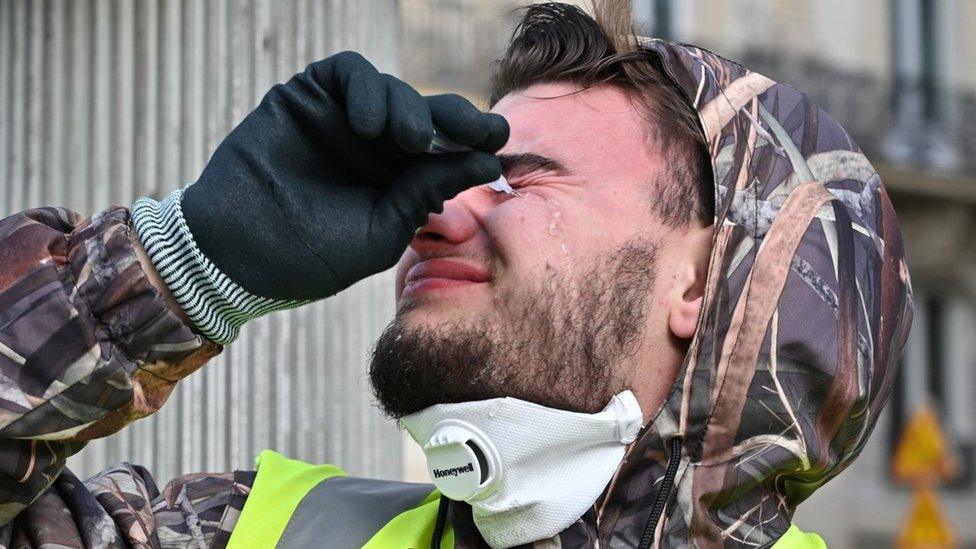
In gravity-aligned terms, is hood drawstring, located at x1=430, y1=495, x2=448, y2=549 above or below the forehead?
below

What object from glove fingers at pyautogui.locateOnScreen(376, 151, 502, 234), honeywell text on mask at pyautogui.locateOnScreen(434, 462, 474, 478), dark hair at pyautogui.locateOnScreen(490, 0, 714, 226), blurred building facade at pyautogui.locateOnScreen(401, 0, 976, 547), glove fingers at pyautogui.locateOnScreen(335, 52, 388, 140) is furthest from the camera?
blurred building facade at pyautogui.locateOnScreen(401, 0, 976, 547)

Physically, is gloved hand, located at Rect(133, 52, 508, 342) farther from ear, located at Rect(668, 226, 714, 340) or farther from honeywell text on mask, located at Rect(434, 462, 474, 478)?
ear, located at Rect(668, 226, 714, 340)

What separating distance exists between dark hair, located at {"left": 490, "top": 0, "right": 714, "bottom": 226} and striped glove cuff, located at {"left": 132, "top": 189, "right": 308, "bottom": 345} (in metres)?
0.79

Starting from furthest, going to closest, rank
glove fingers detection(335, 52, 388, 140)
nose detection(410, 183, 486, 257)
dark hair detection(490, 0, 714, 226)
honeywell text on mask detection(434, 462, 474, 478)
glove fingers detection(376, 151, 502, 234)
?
dark hair detection(490, 0, 714, 226) → nose detection(410, 183, 486, 257) → honeywell text on mask detection(434, 462, 474, 478) → glove fingers detection(376, 151, 502, 234) → glove fingers detection(335, 52, 388, 140)

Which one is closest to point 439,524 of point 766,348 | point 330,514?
point 330,514

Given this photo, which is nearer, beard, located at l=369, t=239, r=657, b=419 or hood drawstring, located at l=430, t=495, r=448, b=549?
beard, located at l=369, t=239, r=657, b=419

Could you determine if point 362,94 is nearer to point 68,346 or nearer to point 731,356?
point 68,346

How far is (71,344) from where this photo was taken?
2.29 meters

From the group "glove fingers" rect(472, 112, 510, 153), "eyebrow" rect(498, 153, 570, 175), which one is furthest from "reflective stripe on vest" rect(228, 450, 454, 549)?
"glove fingers" rect(472, 112, 510, 153)

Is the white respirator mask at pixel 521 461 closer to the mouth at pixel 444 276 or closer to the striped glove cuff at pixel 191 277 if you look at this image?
the mouth at pixel 444 276

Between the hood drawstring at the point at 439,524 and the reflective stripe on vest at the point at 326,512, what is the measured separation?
0.07ft

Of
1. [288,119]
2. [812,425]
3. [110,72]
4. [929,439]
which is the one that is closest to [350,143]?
[288,119]

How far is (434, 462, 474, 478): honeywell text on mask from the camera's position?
104 inches

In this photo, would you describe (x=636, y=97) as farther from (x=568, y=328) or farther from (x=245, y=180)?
(x=245, y=180)
